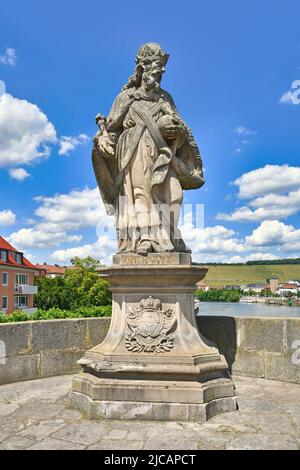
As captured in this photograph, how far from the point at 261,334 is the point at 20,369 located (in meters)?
3.21

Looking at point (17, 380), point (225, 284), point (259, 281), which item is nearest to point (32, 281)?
point (17, 380)

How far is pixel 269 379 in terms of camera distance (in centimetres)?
538

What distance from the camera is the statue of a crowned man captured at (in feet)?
15.1

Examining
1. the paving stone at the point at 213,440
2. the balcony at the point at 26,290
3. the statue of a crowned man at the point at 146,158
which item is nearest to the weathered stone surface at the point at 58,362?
the statue of a crowned man at the point at 146,158

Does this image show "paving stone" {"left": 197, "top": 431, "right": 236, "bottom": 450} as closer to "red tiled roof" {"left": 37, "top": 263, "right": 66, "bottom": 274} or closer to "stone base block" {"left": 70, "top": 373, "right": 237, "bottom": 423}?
"stone base block" {"left": 70, "top": 373, "right": 237, "bottom": 423}

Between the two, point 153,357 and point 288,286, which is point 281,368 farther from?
point 288,286

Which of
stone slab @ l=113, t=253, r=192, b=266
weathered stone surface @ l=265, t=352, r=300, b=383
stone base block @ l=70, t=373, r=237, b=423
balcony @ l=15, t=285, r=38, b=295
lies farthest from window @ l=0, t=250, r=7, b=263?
stone base block @ l=70, t=373, r=237, b=423

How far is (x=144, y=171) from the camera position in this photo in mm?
4684

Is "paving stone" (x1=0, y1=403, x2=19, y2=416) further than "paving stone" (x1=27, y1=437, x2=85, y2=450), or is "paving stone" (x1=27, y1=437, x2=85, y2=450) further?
"paving stone" (x1=0, y1=403, x2=19, y2=416)

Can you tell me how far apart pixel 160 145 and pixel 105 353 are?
7.66 ft

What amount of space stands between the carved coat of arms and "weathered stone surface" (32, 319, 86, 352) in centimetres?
172

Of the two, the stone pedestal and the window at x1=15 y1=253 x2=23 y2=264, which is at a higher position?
the window at x1=15 y1=253 x2=23 y2=264

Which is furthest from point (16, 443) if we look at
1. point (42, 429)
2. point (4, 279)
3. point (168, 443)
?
point (4, 279)
